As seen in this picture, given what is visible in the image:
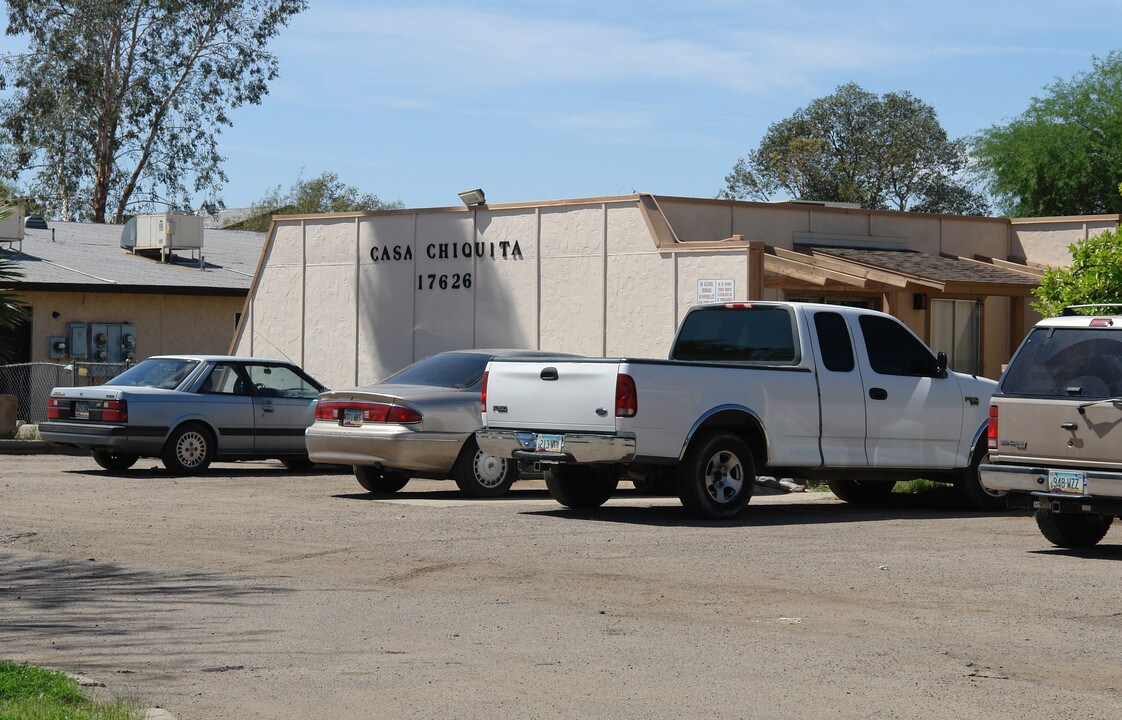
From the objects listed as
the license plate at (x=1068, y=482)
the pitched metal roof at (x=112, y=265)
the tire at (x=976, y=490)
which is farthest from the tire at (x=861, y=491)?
the pitched metal roof at (x=112, y=265)

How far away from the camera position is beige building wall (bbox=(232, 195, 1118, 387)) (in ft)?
75.0

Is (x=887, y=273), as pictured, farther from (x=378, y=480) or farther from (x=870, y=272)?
(x=378, y=480)

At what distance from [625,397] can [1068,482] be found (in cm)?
387

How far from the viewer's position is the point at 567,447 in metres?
14.4

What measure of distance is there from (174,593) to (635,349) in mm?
13703

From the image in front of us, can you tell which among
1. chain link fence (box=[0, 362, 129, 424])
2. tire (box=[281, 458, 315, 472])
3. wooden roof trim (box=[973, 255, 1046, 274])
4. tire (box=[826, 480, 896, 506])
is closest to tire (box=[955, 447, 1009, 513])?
tire (box=[826, 480, 896, 506])

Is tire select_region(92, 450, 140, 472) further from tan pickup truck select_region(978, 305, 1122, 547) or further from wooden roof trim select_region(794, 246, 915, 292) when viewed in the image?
tan pickup truck select_region(978, 305, 1122, 547)

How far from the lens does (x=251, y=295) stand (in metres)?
29.3

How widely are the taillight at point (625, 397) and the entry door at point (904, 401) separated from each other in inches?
111

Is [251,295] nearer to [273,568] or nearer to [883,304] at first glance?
[883,304]

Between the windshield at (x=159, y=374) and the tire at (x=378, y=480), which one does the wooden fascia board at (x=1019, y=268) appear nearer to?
the tire at (x=378, y=480)

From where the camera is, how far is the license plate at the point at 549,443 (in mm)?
14438

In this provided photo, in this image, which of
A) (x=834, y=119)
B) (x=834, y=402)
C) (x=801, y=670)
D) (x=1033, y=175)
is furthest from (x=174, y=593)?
(x=834, y=119)

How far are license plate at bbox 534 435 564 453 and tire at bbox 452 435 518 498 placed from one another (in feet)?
6.68
